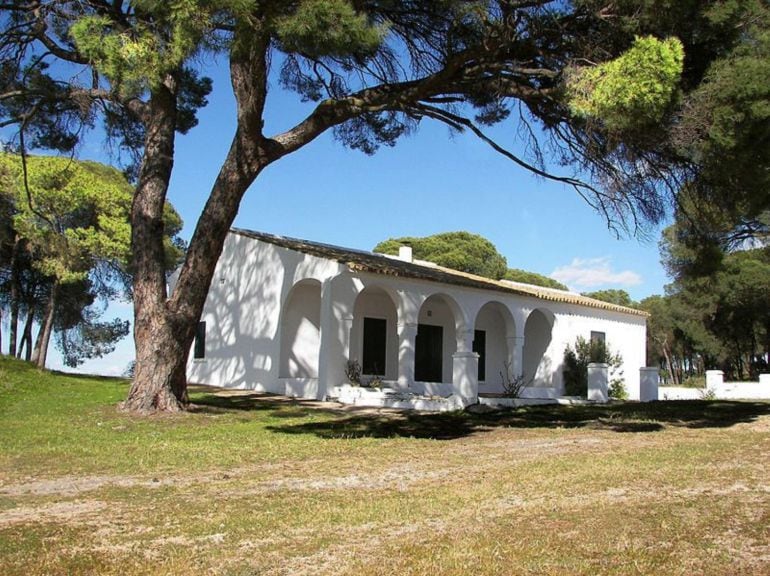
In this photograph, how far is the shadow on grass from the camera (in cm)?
1283

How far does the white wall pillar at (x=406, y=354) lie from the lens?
18.8 m

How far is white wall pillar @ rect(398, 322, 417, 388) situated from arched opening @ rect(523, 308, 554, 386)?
20.3 feet

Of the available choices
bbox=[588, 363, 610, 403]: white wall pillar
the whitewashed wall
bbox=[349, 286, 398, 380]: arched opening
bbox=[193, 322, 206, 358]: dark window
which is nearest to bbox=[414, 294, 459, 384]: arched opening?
bbox=[349, 286, 398, 380]: arched opening

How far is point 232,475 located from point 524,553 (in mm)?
4338

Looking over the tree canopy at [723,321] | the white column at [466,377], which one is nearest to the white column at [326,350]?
the white column at [466,377]

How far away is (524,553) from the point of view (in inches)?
180

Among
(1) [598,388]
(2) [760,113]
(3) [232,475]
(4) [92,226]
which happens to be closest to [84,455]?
(3) [232,475]

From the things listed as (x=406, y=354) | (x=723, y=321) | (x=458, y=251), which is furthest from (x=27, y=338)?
(x=723, y=321)

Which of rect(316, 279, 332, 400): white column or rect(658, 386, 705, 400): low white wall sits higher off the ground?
rect(316, 279, 332, 400): white column

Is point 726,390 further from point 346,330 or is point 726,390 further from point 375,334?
point 346,330

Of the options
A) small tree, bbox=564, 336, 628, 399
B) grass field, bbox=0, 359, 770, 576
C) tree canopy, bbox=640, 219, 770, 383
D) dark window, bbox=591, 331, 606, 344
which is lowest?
grass field, bbox=0, 359, 770, 576

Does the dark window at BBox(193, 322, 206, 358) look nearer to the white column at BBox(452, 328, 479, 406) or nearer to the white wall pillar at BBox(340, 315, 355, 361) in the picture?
the white wall pillar at BBox(340, 315, 355, 361)

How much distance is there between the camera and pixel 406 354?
1909 cm

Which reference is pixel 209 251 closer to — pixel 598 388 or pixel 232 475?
pixel 232 475
